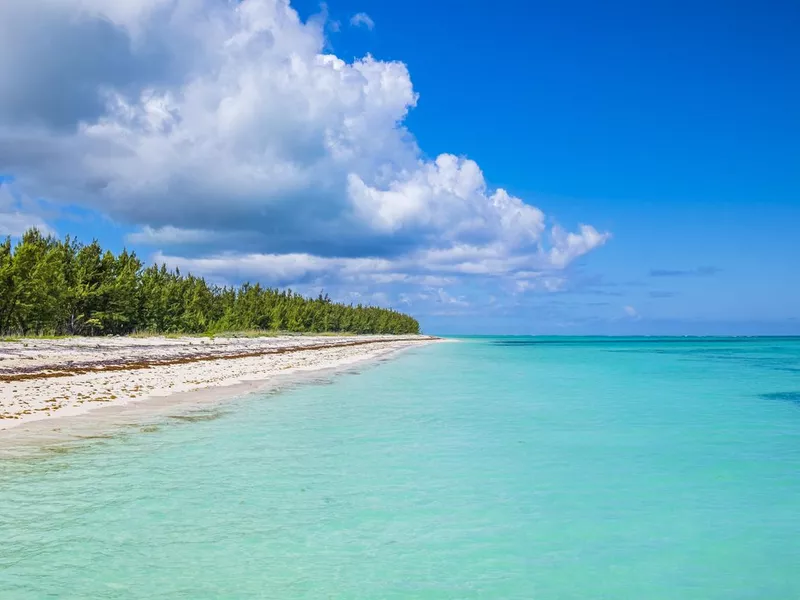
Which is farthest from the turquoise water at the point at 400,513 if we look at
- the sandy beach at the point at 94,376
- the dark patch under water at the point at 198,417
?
the sandy beach at the point at 94,376

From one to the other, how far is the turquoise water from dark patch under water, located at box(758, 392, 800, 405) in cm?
1403

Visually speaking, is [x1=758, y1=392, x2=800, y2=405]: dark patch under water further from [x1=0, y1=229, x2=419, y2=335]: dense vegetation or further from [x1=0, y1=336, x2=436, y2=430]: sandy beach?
[x1=0, y1=229, x2=419, y2=335]: dense vegetation

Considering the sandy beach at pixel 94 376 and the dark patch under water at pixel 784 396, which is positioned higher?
the sandy beach at pixel 94 376

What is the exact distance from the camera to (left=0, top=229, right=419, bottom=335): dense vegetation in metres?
53.2

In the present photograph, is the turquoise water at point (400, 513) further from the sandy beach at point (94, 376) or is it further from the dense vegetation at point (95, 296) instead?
the dense vegetation at point (95, 296)

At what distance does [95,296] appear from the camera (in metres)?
66.8

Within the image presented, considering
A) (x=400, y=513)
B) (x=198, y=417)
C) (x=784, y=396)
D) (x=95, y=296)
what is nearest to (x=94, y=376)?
(x=198, y=417)

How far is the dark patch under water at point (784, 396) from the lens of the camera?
97.3ft

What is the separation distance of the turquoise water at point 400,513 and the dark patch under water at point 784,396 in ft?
46.0

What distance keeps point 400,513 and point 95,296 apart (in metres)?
66.8

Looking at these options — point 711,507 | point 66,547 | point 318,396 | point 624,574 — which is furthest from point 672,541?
point 318,396

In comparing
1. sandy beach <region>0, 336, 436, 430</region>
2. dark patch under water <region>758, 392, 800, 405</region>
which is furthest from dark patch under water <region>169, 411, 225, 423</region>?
dark patch under water <region>758, 392, 800, 405</region>

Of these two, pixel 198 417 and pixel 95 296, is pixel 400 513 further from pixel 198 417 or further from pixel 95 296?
pixel 95 296

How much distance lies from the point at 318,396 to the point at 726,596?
65.6 feet
